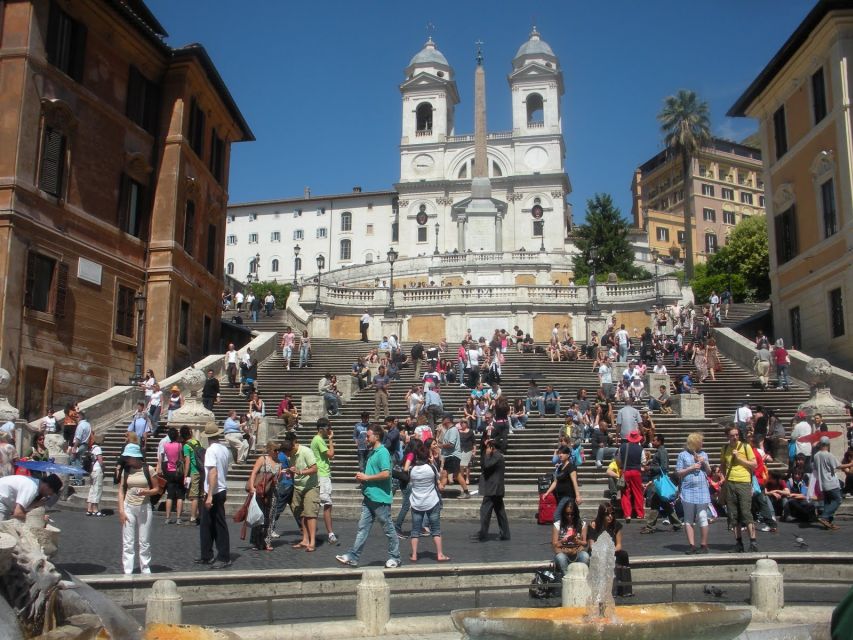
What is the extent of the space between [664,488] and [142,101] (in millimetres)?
21790

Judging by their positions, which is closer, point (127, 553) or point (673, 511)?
point (127, 553)

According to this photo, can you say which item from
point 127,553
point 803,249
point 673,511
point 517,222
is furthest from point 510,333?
point 517,222

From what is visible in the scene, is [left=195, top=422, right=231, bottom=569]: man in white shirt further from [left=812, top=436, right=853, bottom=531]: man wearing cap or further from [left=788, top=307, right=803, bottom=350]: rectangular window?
[left=788, top=307, right=803, bottom=350]: rectangular window

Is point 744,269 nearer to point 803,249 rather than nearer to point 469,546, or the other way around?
point 803,249

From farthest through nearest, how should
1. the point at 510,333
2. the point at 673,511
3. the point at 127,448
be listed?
the point at 510,333 → the point at 673,511 → the point at 127,448

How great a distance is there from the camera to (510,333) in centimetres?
4106

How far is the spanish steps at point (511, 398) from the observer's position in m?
18.0

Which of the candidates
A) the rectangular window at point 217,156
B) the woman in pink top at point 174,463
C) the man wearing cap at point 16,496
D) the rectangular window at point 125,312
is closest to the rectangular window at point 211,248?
the rectangular window at point 217,156

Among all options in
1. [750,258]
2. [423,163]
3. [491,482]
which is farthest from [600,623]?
[423,163]

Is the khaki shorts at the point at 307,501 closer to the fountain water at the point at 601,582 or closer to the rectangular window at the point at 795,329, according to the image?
the fountain water at the point at 601,582

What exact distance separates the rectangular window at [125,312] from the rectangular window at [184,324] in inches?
91.4

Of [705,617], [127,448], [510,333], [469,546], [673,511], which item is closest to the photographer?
[705,617]

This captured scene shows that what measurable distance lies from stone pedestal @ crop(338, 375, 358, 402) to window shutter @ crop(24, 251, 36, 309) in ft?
29.0

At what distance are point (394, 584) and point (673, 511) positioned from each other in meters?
7.55
